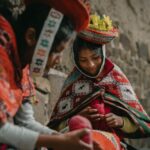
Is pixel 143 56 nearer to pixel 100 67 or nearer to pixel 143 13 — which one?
pixel 143 13

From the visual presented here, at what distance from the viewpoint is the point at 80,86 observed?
3029 millimetres

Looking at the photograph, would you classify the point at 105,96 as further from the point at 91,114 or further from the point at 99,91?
the point at 91,114

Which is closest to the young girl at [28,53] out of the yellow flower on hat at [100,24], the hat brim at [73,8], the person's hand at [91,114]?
the hat brim at [73,8]

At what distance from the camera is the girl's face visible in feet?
9.57

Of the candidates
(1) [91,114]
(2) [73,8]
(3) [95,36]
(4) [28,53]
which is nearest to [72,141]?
(4) [28,53]

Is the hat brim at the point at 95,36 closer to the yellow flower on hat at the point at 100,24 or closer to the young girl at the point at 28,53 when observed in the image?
the yellow flower on hat at the point at 100,24

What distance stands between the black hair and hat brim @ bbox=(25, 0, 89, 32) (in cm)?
2

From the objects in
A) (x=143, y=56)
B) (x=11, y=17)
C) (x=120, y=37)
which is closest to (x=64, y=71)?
(x=120, y=37)

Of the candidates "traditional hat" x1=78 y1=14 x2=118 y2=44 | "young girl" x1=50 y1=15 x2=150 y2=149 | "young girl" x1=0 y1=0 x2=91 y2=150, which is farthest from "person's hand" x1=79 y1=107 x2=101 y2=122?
"young girl" x1=0 y1=0 x2=91 y2=150

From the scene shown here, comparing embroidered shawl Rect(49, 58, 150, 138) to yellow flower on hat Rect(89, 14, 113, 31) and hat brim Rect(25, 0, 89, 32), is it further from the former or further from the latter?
hat brim Rect(25, 0, 89, 32)

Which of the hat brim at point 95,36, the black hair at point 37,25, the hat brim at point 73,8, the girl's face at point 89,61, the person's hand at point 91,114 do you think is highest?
the hat brim at point 73,8

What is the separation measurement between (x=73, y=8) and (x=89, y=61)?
3.55ft

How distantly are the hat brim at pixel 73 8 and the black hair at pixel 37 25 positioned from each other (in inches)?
0.8

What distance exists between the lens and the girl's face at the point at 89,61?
2918mm
